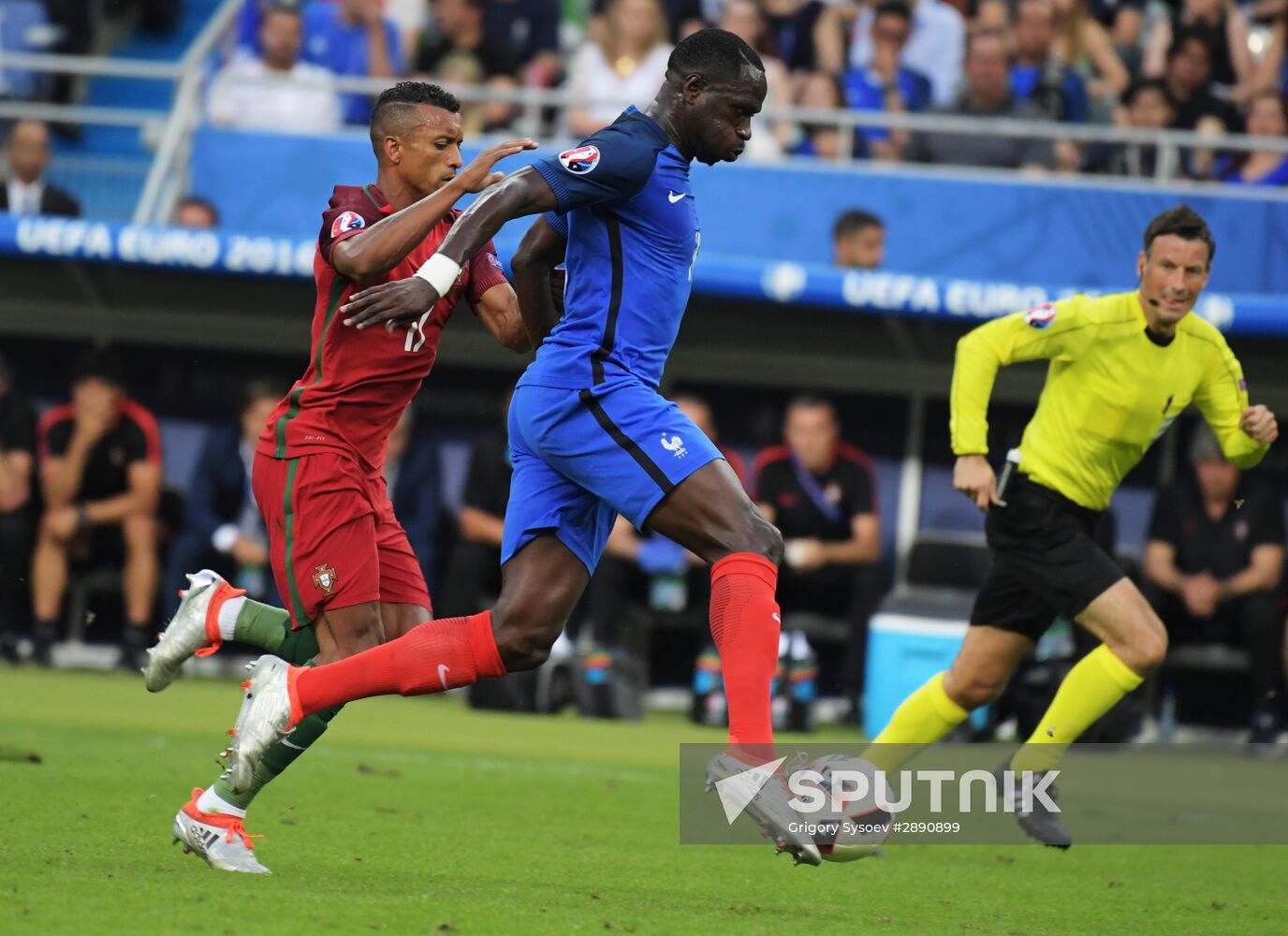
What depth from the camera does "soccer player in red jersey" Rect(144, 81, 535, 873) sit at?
5.84m

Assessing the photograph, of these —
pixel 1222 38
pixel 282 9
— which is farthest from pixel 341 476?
pixel 1222 38

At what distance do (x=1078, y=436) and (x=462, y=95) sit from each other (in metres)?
6.16

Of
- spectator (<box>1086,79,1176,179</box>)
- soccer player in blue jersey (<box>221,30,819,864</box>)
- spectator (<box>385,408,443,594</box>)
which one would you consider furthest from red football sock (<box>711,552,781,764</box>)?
spectator (<box>1086,79,1176,179</box>)

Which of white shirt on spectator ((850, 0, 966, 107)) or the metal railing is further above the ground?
white shirt on spectator ((850, 0, 966, 107))

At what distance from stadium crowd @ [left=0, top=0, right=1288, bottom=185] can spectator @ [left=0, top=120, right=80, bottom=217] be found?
126cm

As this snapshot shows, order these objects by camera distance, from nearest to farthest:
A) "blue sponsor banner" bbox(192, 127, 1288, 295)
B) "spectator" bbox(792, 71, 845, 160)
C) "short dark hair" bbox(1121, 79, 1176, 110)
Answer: "blue sponsor banner" bbox(192, 127, 1288, 295) < "spectator" bbox(792, 71, 845, 160) < "short dark hair" bbox(1121, 79, 1176, 110)

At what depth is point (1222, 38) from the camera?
45.3ft

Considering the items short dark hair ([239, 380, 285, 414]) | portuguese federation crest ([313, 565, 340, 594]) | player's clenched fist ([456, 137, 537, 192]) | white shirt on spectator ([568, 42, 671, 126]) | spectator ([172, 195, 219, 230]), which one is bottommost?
short dark hair ([239, 380, 285, 414])

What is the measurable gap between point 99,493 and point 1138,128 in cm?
752

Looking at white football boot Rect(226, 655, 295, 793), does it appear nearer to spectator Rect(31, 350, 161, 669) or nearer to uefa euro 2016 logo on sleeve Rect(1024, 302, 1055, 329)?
uefa euro 2016 logo on sleeve Rect(1024, 302, 1055, 329)

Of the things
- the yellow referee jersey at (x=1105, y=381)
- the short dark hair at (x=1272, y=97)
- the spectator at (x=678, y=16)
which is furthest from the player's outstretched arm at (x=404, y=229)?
the spectator at (x=678, y=16)

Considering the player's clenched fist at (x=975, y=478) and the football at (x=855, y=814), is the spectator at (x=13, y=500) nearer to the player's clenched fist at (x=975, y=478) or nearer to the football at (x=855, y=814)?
the football at (x=855, y=814)

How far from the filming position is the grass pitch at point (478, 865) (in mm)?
5098

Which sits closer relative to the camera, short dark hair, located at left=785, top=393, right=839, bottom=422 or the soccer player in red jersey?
the soccer player in red jersey
